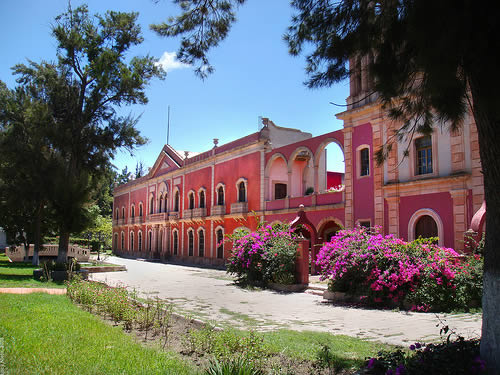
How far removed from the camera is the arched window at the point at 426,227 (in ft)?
51.1

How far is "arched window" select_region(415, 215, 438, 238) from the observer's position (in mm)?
15586

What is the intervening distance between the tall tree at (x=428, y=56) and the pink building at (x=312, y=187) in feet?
1.85

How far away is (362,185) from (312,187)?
6150 mm

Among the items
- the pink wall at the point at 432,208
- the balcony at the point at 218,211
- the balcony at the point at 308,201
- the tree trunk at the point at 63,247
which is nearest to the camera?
→ the pink wall at the point at 432,208

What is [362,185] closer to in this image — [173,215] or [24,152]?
[24,152]

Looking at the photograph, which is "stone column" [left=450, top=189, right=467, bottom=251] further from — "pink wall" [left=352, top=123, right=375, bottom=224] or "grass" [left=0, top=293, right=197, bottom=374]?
"grass" [left=0, top=293, right=197, bottom=374]

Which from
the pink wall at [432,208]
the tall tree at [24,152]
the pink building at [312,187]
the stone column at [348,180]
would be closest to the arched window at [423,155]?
the pink building at [312,187]

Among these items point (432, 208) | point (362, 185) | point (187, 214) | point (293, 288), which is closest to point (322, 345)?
point (293, 288)

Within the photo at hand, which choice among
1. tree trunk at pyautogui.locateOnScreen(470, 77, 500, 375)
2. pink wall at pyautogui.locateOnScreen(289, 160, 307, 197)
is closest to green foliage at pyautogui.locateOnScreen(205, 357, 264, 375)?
tree trunk at pyautogui.locateOnScreen(470, 77, 500, 375)

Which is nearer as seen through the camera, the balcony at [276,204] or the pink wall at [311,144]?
the pink wall at [311,144]

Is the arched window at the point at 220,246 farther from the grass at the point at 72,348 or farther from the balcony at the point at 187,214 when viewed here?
the grass at the point at 72,348

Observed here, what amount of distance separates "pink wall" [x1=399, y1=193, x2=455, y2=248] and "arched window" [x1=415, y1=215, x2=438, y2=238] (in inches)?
15.4

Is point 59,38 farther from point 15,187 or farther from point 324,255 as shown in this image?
point 324,255

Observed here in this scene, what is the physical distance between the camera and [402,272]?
10.4 meters
